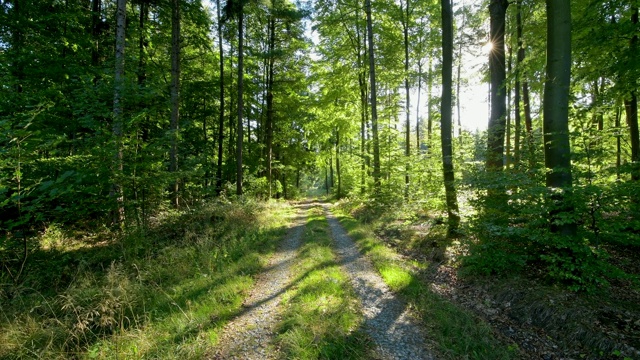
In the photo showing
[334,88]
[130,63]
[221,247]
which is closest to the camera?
[221,247]

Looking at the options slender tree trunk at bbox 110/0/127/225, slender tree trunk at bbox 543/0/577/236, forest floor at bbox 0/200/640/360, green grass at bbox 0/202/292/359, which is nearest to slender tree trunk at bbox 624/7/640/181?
slender tree trunk at bbox 543/0/577/236

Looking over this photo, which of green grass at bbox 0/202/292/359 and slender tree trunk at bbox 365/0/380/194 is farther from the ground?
slender tree trunk at bbox 365/0/380/194

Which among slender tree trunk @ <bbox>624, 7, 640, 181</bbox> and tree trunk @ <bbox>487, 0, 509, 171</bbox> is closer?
slender tree trunk @ <bbox>624, 7, 640, 181</bbox>

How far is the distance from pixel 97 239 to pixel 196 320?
20.3 ft

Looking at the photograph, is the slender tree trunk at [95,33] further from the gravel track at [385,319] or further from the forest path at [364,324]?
the gravel track at [385,319]

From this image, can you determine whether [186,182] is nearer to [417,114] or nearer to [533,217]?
[533,217]

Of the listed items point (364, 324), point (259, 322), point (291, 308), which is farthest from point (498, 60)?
point (259, 322)

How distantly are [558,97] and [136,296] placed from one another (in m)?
8.38

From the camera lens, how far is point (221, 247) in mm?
7844

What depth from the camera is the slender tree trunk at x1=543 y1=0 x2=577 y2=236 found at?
5.29 m

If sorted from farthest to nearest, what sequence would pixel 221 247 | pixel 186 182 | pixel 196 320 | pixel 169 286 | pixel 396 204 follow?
pixel 186 182
pixel 396 204
pixel 221 247
pixel 169 286
pixel 196 320

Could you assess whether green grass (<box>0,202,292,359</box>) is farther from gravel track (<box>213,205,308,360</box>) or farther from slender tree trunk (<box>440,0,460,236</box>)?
slender tree trunk (<box>440,0,460,236</box>)

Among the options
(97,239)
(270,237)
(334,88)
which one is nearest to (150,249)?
(97,239)

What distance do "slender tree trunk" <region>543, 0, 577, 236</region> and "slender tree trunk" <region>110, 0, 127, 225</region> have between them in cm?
915
